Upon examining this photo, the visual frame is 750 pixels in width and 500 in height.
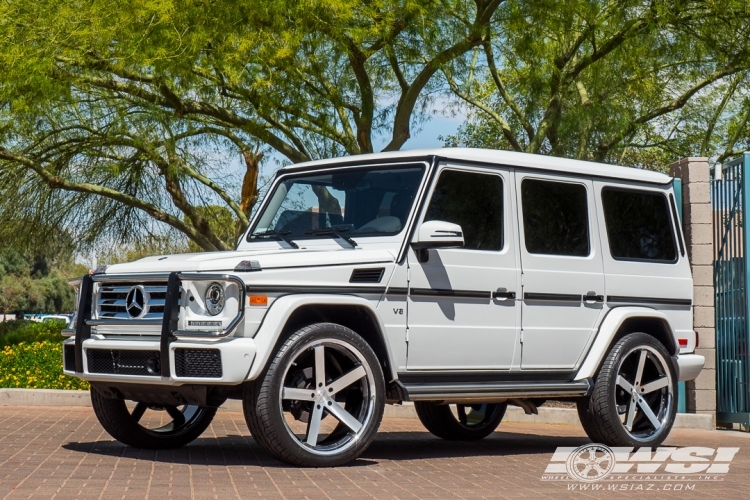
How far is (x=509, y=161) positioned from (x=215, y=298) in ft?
8.80

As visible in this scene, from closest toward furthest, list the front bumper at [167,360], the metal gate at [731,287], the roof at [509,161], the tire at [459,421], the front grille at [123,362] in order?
the front bumper at [167,360]
the front grille at [123,362]
the roof at [509,161]
the tire at [459,421]
the metal gate at [731,287]

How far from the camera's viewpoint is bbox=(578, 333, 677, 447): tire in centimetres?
941

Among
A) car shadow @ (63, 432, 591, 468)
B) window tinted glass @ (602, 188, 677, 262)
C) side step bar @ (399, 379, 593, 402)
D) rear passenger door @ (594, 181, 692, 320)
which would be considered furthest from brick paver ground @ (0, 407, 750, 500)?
window tinted glass @ (602, 188, 677, 262)

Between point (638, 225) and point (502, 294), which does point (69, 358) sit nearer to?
point (502, 294)

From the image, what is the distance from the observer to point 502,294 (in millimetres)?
8828

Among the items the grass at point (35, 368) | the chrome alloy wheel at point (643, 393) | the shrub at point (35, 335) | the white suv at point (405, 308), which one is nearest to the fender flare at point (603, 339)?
the white suv at point (405, 308)

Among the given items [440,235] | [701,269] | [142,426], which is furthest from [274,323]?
[701,269]

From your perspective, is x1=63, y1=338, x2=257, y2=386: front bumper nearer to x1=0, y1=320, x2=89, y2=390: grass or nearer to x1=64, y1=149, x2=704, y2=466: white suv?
x1=64, y1=149, x2=704, y2=466: white suv

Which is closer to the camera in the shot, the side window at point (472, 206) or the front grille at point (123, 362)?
the front grille at point (123, 362)

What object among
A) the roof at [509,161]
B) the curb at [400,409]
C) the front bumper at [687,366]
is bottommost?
the curb at [400,409]

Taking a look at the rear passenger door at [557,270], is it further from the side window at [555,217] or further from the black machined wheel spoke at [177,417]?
the black machined wheel spoke at [177,417]

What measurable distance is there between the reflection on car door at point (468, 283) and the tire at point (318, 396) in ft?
1.51

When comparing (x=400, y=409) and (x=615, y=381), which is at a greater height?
(x=615, y=381)

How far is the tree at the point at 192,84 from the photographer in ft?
52.4
